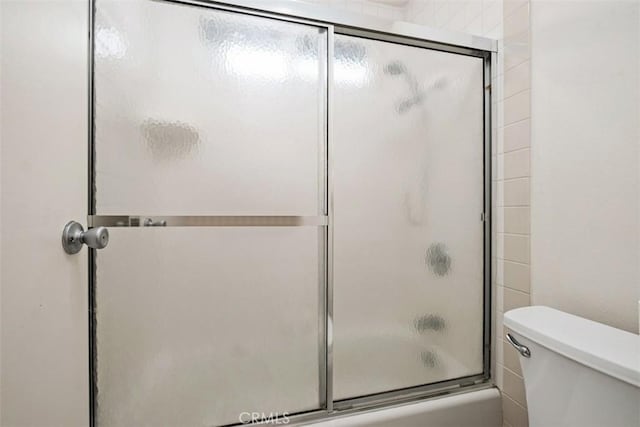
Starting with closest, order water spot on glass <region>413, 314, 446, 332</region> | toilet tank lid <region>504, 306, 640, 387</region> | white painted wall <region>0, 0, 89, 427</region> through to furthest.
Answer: white painted wall <region>0, 0, 89, 427</region> < toilet tank lid <region>504, 306, 640, 387</region> < water spot on glass <region>413, 314, 446, 332</region>

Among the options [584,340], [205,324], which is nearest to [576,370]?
[584,340]

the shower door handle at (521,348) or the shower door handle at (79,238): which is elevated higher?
the shower door handle at (79,238)

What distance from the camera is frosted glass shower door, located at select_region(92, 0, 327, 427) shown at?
934 mm

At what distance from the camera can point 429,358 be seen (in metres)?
1.26

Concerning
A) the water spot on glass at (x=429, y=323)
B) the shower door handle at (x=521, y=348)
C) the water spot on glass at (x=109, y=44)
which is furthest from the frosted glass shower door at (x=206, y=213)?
the shower door handle at (x=521, y=348)

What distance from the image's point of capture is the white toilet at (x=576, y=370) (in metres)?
0.64

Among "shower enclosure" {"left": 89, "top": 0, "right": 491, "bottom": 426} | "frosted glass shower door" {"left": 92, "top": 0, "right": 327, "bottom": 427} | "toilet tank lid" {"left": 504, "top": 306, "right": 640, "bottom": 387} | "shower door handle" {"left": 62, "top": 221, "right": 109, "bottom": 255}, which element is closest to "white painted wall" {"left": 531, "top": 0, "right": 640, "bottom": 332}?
"toilet tank lid" {"left": 504, "top": 306, "right": 640, "bottom": 387}

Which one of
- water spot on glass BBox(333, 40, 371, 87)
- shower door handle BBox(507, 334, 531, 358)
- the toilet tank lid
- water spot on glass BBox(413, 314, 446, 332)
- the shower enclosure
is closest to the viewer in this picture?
the toilet tank lid

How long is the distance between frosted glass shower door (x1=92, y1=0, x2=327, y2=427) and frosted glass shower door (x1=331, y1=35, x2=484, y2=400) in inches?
3.9

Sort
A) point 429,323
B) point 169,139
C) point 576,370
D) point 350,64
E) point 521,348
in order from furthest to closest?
1. point 429,323
2. point 350,64
3. point 169,139
4. point 521,348
5. point 576,370

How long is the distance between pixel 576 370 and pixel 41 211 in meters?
1.21

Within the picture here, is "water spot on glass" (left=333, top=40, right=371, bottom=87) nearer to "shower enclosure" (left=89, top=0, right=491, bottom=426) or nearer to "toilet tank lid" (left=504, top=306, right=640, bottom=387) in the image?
"shower enclosure" (left=89, top=0, right=491, bottom=426)

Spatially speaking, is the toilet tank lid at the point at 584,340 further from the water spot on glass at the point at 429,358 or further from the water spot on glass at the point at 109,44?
the water spot on glass at the point at 109,44

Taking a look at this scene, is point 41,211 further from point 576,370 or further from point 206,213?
point 576,370
